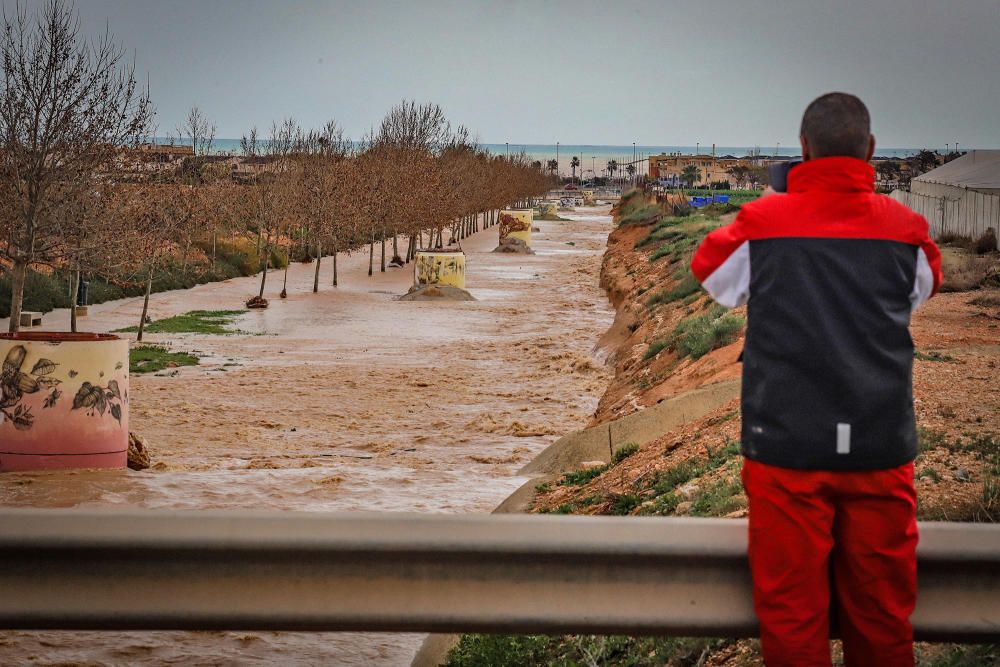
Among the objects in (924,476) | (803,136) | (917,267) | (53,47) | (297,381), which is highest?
(53,47)

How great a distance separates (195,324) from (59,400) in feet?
78.6

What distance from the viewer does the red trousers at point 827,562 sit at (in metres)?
3.30

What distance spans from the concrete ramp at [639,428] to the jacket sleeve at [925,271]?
8349 mm

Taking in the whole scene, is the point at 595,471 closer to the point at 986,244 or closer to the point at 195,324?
the point at 986,244

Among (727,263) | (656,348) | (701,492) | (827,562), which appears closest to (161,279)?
(656,348)

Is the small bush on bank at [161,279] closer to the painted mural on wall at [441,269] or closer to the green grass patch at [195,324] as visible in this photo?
the green grass patch at [195,324]

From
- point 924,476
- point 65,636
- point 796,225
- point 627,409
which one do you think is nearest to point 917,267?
point 796,225

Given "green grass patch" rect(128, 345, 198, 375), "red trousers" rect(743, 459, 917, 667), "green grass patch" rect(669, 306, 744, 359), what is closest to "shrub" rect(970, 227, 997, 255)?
"green grass patch" rect(669, 306, 744, 359)

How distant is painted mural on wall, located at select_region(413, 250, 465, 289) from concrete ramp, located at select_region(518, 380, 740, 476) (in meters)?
31.9

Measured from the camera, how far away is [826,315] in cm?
350

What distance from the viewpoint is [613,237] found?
76.2 meters

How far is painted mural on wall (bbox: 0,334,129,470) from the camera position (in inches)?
493

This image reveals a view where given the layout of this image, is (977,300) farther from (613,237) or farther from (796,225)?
(613,237)

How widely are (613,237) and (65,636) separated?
6953cm
